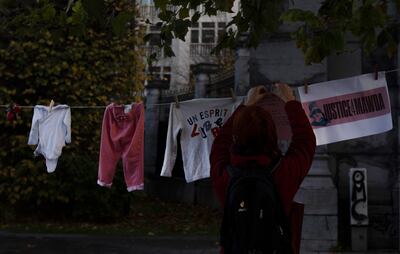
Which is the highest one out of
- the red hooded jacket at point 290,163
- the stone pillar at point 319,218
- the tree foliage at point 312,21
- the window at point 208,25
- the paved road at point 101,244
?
the window at point 208,25

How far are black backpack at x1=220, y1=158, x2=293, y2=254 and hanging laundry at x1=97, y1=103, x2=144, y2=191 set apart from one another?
471 cm

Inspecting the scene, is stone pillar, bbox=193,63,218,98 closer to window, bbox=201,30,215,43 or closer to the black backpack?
the black backpack

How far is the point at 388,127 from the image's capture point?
244 inches

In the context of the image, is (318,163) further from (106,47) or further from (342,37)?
(106,47)

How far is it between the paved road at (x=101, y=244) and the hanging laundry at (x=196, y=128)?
1.83 m

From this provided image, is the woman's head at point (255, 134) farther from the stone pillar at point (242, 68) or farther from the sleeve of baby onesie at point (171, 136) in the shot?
the stone pillar at point (242, 68)

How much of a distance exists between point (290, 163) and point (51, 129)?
550 cm

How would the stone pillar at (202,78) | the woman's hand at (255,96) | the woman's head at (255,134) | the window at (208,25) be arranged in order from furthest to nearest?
the window at (208,25)
the stone pillar at (202,78)
the woman's hand at (255,96)
the woman's head at (255,134)

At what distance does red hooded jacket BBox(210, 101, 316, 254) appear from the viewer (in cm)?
296

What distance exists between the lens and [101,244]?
9.00 metres

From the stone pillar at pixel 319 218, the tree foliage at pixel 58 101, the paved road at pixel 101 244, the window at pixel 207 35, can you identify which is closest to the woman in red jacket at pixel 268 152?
the stone pillar at pixel 319 218

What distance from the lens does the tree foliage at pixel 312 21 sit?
4258 mm

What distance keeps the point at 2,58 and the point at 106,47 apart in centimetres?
206

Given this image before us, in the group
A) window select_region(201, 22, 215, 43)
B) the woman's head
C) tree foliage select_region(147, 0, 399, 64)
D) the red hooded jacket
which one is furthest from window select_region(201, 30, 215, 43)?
the woman's head
